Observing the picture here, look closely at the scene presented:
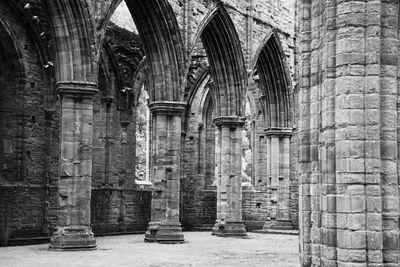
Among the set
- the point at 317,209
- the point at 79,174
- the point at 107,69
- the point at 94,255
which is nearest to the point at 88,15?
the point at 79,174

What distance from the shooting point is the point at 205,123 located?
2358 centimetres

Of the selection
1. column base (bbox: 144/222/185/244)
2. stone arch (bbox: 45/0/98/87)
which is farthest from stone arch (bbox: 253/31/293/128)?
stone arch (bbox: 45/0/98/87)

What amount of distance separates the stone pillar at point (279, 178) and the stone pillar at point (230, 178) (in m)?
2.99

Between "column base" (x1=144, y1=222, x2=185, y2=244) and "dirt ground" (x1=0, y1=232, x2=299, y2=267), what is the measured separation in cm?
25

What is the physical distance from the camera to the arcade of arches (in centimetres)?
696

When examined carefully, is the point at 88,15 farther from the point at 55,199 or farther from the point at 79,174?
the point at 55,199

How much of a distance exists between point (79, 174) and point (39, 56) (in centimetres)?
502

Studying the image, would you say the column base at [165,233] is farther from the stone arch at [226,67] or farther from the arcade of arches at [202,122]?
the stone arch at [226,67]

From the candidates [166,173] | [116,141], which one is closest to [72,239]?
[166,173]

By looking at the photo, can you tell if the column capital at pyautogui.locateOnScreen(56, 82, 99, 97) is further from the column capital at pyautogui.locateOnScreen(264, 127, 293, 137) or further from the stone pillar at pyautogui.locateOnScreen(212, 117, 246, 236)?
the column capital at pyautogui.locateOnScreen(264, 127, 293, 137)

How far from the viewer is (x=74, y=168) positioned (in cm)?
1335

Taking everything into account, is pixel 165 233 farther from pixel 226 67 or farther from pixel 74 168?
pixel 226 67

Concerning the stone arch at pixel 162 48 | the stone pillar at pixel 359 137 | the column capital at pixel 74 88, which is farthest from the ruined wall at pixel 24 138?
the stone pillar at pixel 359 137

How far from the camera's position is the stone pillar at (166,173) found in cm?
1597
